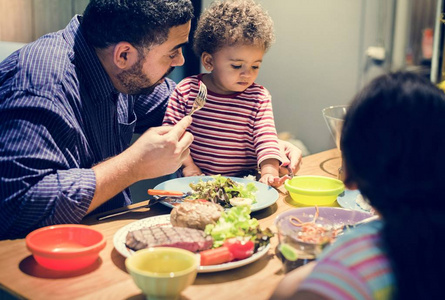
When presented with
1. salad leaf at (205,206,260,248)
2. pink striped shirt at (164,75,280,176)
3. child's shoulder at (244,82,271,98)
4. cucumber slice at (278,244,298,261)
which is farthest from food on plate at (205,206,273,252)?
child's shoulder at (244,82,271,98)

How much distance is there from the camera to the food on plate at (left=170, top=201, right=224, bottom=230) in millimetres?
1182

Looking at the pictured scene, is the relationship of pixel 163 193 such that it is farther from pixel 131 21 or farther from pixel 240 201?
pixel 131 21

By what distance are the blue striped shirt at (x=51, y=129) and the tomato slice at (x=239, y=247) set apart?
415mm

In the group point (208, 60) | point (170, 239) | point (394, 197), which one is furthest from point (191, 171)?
point (394, 197)

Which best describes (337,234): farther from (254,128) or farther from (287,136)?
(287,136)

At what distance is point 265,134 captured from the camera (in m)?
1.88

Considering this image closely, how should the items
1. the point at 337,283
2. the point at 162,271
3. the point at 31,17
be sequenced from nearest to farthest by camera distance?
the point at 337,283 → the point at 162,271 → the point at 31,17

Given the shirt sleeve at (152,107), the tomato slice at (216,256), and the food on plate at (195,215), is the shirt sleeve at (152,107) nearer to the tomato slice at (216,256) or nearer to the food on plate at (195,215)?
the food on plate at (195,215)

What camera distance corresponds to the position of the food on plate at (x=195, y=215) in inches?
46.5

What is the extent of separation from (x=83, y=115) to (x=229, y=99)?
626mm

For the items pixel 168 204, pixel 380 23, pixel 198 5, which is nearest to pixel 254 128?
pixel 168 204

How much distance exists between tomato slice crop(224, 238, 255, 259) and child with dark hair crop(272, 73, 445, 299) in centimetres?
39

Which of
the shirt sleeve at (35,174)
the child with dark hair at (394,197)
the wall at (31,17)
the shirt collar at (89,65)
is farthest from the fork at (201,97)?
the wall at (31,17)

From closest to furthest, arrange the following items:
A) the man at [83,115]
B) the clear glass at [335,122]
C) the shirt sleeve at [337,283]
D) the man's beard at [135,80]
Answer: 1. the shirt sleeve at [337,283]
2. the man at [83,115]
3. the man's beard at [135,80]
4. the clear glass at [335,122]
